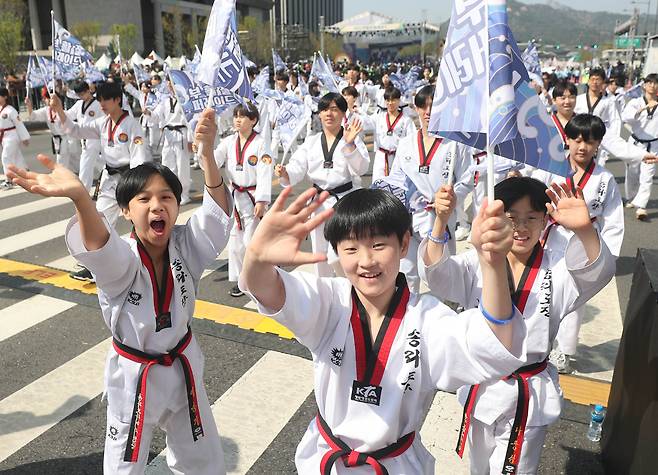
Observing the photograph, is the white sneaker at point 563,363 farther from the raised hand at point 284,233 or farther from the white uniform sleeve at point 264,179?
the raised hand at point 284,233

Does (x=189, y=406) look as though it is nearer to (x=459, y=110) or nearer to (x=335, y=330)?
(x=335, y=330)

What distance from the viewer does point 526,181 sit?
256cm

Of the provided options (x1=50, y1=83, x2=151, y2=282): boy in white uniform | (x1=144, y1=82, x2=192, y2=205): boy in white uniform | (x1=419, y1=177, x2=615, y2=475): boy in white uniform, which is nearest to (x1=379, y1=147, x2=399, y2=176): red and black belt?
(x1=50, y1=83, x2=151, y2=282): boy in white uniform

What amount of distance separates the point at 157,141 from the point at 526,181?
13147 millimetres

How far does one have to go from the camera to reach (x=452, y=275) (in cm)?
267

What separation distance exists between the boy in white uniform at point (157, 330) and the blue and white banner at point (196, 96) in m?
0.94

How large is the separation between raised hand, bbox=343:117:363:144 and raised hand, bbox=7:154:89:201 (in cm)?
341

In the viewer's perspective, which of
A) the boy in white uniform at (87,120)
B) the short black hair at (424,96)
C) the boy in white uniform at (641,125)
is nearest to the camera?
the short black hair at (424,96)

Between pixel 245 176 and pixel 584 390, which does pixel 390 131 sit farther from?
pixel 584 390

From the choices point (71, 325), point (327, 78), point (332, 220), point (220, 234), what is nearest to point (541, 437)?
point (332, 220)

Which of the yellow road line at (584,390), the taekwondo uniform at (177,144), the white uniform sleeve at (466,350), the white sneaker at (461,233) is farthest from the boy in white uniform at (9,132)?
the white uniform sleeve at (466,350)

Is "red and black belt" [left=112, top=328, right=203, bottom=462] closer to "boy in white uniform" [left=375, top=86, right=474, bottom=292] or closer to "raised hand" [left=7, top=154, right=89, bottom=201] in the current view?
"raised hand" [left=7, top=154, right=89, bottom=201]

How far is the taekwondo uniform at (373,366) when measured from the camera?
200cm

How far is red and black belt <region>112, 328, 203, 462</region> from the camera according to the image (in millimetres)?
2617
